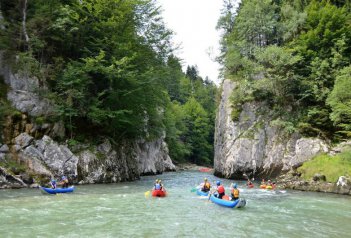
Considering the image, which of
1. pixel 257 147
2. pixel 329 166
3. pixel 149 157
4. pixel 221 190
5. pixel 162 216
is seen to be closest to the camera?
pixel 162 216

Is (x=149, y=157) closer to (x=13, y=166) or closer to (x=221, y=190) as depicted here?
(x=13, y=166)

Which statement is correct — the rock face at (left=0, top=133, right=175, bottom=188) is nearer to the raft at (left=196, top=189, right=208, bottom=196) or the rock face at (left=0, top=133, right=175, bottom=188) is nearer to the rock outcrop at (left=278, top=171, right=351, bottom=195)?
the raft at (left=196, top=189, right=208, bottom=196)

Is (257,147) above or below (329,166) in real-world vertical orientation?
above

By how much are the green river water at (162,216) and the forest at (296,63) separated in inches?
420

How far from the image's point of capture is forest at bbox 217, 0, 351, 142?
32.8m

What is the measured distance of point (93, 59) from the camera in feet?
97.0

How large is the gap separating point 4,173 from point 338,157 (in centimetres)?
2397

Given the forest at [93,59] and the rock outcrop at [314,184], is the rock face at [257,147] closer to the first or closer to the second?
the rock outcrop at [314,184]

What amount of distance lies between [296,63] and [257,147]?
9.43 meters

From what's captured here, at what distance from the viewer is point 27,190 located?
908 inches

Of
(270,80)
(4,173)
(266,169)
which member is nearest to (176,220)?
(4,173)

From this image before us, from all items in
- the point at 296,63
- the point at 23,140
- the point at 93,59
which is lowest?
the point at 23,140

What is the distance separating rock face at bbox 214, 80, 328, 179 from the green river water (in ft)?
26.8

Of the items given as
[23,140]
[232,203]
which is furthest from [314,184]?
[23,140]
